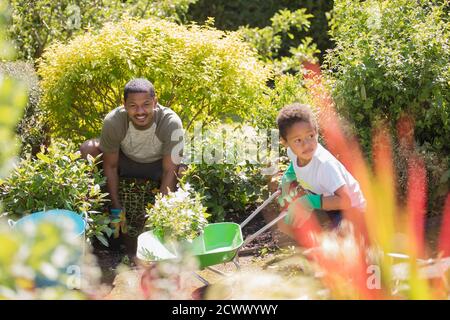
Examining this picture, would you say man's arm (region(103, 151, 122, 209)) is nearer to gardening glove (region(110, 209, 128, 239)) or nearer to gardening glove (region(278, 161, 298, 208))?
gardening glove (region(110, 209, 128, 239))

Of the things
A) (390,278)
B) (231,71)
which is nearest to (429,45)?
(231,71)

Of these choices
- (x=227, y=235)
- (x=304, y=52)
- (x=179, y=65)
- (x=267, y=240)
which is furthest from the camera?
(x=304, y=52)

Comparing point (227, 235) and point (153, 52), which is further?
point (153, 52)

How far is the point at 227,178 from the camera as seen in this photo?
5.37m

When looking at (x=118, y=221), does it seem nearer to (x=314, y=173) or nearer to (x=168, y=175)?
(x=168, y=175)

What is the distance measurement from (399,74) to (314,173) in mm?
1491

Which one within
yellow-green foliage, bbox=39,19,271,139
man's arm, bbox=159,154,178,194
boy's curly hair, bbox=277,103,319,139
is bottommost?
man's arm, bbox=159,154,178,194

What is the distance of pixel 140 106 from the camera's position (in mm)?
4945

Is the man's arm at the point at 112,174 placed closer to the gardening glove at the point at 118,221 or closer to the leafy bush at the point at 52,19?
the gardening glove at the point at 118,221

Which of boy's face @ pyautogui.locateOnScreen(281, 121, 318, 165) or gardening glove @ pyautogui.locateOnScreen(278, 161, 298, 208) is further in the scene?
gardening glove @ pyautogui.locateOnScreen(278, 161, 298, 208)

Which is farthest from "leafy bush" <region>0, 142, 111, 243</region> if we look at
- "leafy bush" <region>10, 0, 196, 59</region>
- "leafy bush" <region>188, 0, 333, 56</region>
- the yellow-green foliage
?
"leafy bush" <region>188, 0, 333, 56</region>

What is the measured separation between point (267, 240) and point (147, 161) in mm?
1200

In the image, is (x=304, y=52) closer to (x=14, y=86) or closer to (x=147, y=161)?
(x=147, y=161)

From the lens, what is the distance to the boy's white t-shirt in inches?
161
